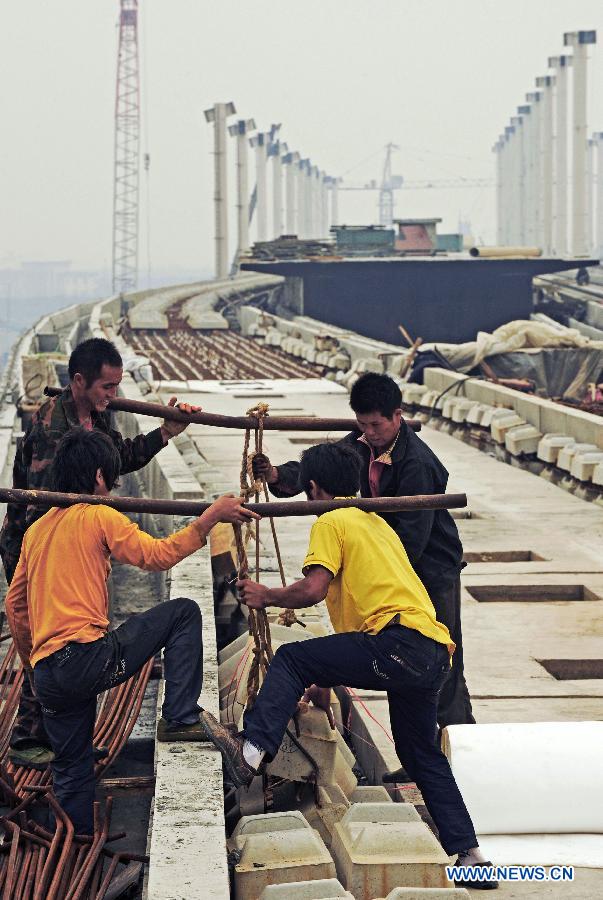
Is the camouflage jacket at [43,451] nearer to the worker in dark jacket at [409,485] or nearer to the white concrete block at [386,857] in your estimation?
Result: the worker in dark jacket at [409,485]

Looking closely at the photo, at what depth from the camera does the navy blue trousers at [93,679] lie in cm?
549

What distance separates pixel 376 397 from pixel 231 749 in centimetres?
178

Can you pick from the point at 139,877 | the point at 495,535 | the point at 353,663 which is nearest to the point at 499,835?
the point at 353,663

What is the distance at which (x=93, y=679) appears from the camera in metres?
5.52

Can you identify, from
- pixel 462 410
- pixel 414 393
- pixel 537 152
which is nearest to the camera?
pixel 462 410

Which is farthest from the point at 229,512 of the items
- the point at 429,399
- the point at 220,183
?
the point at 220,183

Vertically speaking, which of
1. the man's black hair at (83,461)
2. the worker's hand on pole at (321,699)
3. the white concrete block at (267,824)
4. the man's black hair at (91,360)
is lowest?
the white concrete block at (267,824)

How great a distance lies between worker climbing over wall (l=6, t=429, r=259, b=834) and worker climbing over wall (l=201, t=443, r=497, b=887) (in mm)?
363

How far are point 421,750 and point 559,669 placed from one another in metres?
3.46

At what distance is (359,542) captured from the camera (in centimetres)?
560

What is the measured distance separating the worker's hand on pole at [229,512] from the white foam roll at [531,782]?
1452 millimetres

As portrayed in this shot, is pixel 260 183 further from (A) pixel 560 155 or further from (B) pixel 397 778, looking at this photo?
(B) pixel 397 778

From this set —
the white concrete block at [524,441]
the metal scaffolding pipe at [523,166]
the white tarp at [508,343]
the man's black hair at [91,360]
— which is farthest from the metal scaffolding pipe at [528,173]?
the man's black hair at [91,360]

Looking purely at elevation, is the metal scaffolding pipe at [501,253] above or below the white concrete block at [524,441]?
above
